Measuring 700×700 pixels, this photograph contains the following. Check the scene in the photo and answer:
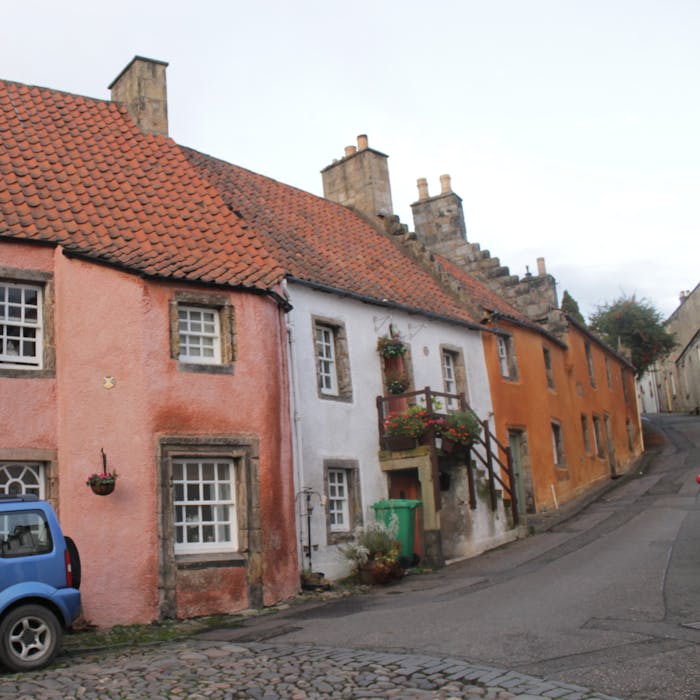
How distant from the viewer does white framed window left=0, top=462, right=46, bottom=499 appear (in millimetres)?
12234

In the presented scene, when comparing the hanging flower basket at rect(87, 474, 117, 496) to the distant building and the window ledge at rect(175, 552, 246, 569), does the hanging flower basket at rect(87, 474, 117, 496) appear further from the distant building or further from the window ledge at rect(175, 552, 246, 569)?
the distant building

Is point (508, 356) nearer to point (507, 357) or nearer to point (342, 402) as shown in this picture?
point (507, 357)

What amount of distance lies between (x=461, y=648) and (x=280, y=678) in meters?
1.92

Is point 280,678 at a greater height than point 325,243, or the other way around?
point 325,243

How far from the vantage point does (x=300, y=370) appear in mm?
16828

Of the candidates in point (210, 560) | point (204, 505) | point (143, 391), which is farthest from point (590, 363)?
point (143, 391)

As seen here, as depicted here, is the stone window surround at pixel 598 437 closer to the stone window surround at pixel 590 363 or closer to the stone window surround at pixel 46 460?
the stone window surround at pixel 590 363

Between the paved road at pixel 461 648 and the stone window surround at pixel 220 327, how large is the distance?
4.03 meters

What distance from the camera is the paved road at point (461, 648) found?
741 cm

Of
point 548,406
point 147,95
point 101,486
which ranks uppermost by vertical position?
point 147,95

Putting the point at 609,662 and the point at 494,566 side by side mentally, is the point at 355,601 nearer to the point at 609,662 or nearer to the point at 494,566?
the point at 494,566

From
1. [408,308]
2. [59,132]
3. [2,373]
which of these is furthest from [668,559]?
[59,132]

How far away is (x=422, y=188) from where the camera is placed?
29.9 m

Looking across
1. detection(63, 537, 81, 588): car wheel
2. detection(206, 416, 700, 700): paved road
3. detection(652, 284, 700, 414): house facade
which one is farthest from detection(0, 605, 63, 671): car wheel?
detection(652, 284, 700, 414): house facade
